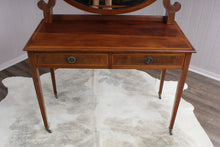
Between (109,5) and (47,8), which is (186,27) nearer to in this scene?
(109,5)

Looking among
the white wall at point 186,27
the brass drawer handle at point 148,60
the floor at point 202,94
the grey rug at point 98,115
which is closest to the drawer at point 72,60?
the brass drawer handle at point 148,60

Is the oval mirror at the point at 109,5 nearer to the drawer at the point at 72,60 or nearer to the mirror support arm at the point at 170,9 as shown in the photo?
the mirror support arm at the point at 170,9

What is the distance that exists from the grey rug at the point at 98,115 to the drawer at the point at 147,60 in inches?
24.7

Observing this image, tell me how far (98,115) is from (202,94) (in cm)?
110

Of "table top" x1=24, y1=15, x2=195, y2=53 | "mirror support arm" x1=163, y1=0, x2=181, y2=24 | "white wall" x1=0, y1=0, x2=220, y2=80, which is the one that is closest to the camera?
"table top" x1=24, y1=15, x2=195, y2=53

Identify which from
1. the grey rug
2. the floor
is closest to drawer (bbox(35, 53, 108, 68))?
the grey rug

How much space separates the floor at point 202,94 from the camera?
77.0 inches

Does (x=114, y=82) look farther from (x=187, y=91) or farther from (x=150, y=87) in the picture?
(x=187, y=91)

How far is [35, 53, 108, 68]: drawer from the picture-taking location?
1.44 metres

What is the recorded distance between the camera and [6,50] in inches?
103

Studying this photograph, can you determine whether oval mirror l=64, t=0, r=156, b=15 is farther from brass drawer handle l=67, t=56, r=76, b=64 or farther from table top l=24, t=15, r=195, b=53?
brass drawer handle l=67, t=56, r=76, b=64

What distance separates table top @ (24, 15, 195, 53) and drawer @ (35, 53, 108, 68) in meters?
0.05

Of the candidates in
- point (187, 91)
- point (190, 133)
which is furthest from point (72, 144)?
point (187, 91)

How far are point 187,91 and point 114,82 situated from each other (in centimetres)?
76
